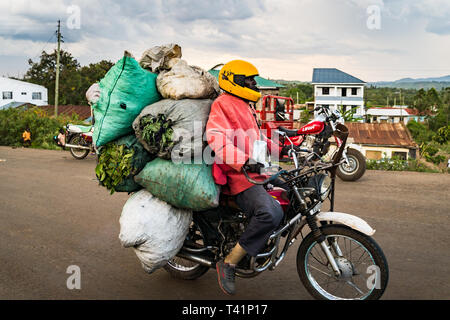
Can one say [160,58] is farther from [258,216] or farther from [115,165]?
[258,216]

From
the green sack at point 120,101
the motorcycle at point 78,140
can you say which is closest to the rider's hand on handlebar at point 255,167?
the green sack at point 120,101

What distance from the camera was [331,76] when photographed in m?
76.4

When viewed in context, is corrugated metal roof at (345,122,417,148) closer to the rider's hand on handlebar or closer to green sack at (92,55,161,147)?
green sack at (92,55,161,147)

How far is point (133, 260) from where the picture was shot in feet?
15.7

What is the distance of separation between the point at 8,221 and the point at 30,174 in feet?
13.6

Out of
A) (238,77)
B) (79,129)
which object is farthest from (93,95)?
(79,129)

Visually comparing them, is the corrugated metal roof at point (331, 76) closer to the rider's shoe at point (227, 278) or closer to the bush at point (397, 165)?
the bush at point (397, 165)

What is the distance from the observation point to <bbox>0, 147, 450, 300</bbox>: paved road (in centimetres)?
402

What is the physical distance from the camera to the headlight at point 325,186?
3.49m

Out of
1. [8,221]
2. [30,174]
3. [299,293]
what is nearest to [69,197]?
[8,221]

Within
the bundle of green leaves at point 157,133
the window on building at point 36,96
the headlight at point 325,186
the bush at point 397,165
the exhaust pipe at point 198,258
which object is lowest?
the exhaust pipe at point 198,258

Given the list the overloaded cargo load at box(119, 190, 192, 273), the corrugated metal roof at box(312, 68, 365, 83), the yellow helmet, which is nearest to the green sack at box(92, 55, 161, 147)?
the overloaded cargo load at box(119, 190, 192, 273)

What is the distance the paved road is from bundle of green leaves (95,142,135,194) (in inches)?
42.9
